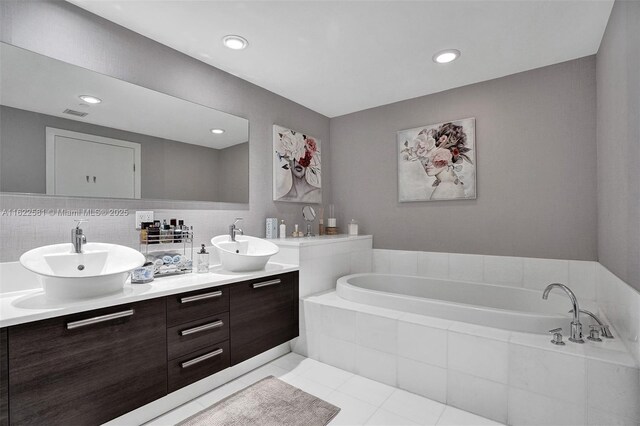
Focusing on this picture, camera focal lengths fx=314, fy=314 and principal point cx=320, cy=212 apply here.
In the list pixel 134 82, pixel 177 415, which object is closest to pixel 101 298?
pixel 177 415

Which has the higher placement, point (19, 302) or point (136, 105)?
point (136, 105)

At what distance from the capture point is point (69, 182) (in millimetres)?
1828

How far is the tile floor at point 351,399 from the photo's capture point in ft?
5.87

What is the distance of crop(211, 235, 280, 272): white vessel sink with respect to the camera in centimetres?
218

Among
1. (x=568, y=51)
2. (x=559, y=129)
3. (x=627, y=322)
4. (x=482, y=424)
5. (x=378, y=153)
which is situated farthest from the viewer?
(x=378, y=153)

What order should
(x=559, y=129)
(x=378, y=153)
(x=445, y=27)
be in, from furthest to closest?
(x=378, y=153)
(x=559, y=129)
(x=445, y=27)

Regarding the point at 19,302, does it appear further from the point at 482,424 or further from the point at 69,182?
the point at 482,424

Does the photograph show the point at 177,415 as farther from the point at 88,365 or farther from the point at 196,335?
the point at 88,365

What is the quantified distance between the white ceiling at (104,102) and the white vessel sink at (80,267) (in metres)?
0.81

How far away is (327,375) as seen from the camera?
7.57 ft

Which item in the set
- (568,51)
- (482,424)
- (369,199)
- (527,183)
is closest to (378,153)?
(369,199)

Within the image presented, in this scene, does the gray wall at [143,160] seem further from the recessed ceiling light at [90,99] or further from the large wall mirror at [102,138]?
the recessed ceiling light at [90,99]

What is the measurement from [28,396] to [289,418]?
4.01 feet

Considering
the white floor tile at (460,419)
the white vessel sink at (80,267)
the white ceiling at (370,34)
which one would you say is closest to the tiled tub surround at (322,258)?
the white vessel sink at (80,267)
